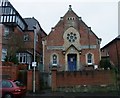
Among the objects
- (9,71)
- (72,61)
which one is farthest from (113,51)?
(9,71)

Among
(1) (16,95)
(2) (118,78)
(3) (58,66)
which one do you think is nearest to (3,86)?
(1) (16,95)

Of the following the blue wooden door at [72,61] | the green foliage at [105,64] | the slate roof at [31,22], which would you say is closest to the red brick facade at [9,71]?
the blue wooden door at [72,61]

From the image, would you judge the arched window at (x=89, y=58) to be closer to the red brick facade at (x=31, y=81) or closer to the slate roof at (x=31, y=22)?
the red brick facade at (x=31, y=81)

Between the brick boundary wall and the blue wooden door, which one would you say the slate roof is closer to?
the blue wooden door

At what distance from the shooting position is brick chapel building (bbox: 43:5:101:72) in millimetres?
35344

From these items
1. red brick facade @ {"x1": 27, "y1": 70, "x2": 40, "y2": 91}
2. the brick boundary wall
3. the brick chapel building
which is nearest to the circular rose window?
the brick chapel building

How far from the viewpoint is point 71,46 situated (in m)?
35.8

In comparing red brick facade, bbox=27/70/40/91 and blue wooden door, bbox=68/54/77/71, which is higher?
blue wooden door, bbox=68/54/77/71

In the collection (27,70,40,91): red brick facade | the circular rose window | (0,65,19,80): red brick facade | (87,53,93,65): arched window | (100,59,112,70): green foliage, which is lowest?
(27,70,40,91): red brick facade

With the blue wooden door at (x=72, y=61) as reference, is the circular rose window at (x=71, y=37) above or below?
above

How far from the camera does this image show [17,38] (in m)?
36.5

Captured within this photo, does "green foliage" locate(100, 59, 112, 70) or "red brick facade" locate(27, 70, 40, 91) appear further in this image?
"green foliage" locate(100, 59, 112, 70)

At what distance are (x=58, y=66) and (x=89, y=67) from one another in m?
4.54

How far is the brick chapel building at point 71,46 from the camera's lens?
116ft
